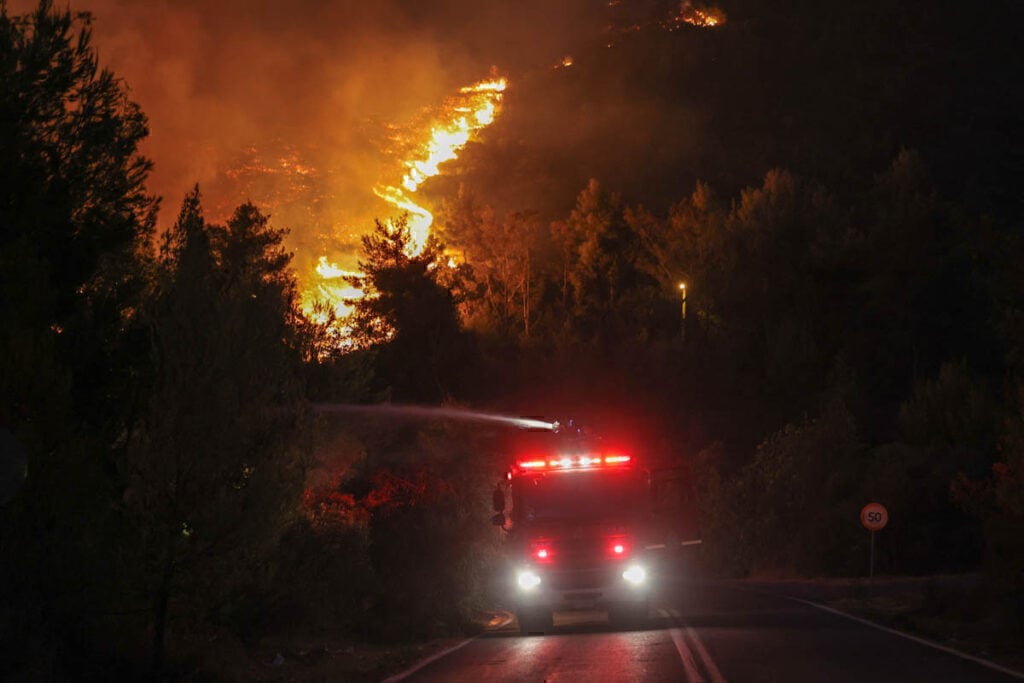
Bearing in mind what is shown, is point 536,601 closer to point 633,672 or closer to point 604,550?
point 604,550

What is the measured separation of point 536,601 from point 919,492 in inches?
1017

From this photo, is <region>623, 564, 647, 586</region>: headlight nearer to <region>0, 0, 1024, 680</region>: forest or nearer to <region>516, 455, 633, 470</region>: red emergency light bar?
<region>516, 455, 633, 470</region>: red emergency light bar

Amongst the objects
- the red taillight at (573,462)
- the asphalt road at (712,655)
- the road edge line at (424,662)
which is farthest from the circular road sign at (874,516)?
the road edge line at (424,662)

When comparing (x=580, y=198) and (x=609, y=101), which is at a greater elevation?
(x=609, y=101)

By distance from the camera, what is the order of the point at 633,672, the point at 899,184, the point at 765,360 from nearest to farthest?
1. the point at 633,672
2. the point at 765,360
3. the point at 899,184

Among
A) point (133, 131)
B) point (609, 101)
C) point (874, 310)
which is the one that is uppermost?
point (609, 101)

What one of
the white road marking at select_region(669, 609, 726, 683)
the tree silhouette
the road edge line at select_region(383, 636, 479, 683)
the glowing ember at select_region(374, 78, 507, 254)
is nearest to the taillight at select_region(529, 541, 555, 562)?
the road edge line at select_region(383, 636, 479, 683)

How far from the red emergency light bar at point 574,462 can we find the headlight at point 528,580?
205 cm

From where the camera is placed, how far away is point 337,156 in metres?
104

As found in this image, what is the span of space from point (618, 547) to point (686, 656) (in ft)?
18.7

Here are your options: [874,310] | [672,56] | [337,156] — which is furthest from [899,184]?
[672,56]

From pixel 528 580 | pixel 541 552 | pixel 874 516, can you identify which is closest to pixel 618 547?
pixel 541 552

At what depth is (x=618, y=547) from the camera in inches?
955

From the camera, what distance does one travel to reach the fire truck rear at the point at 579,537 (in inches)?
957
